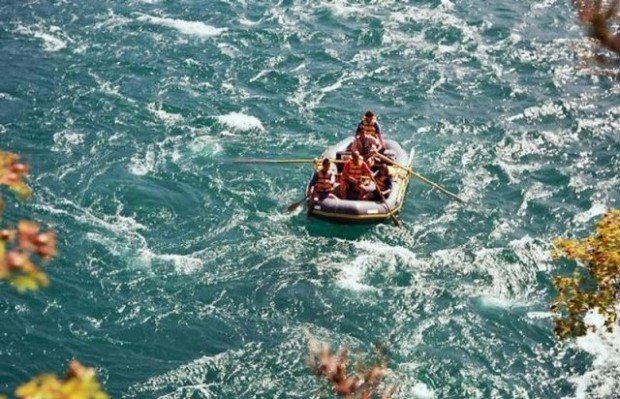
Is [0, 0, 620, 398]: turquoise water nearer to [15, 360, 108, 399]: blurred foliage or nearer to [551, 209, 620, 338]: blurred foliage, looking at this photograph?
[551, 209, 620, 338]: blurred foliage

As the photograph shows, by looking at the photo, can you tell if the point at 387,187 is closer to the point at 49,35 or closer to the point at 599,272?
the point at 599,272

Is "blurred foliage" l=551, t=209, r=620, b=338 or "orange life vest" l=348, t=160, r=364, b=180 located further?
"orange life vest" l=348, t=160, r=364, b=180

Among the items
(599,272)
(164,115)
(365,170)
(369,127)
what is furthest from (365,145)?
(599,272)

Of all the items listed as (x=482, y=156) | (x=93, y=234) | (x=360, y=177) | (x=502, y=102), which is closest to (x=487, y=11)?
(x=502, y=102)

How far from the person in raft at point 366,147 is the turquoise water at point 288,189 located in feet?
4.90

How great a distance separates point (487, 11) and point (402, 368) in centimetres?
1874

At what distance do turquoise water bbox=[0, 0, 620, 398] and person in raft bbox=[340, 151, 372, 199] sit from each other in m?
1.08

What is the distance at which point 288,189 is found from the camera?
1958 centimetres

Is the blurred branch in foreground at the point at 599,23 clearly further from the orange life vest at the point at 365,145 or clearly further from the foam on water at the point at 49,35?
the foam on water at the point at 49,35

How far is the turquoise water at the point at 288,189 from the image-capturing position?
14.7 metres

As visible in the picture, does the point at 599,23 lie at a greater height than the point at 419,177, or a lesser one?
greater

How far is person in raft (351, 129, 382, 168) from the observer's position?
63.0ft

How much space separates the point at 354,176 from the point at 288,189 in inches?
81.8

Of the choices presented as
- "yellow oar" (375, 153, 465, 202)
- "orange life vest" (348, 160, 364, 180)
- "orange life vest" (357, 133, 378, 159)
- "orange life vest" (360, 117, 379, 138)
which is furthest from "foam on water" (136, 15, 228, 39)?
"orange life vest" (348, 160, 364, 180)
